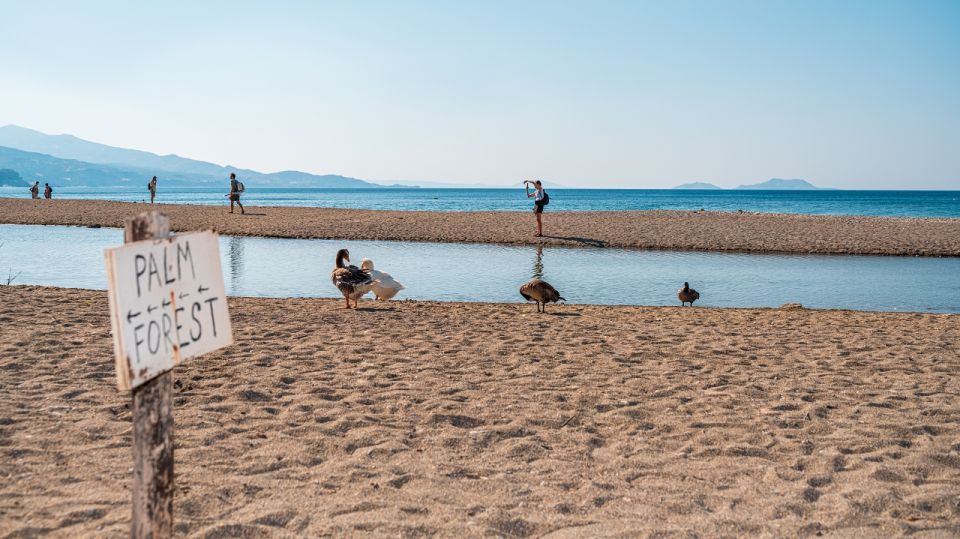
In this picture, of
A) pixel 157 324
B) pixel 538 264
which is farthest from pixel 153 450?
pixel 538 264

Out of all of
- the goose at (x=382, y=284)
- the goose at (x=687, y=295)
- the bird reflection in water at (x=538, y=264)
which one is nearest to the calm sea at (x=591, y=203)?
the bird reflection in water at (x=538, y=264)

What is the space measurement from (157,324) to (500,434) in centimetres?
365

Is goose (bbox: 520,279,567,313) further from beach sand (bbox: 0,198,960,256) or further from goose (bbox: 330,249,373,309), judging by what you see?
beach sand (bbox: 0,198,960,256)

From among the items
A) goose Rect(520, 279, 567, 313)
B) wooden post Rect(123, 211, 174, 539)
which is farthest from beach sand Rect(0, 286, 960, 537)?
goose Rect(520, 279, 567, 313)

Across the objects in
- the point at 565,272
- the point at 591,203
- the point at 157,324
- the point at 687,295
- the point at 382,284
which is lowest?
the point at 565,272

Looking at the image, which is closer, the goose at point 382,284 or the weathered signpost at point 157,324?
the weathered signpost at point 157,324

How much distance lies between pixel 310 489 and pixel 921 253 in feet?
82.8

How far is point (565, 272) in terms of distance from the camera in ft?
63.5

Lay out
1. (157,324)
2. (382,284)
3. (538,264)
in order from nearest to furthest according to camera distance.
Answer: (157,324) < (382,284) < (538,264)

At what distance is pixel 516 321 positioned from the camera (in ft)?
37.5

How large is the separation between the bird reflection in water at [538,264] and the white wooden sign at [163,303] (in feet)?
50.4

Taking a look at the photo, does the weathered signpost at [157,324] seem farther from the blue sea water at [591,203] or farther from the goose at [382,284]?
the blue sea water at [591,203]

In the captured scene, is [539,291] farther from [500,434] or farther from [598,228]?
[598,228]

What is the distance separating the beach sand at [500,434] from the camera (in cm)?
466
